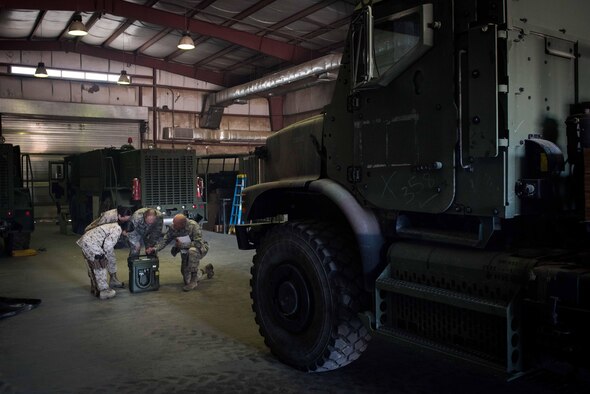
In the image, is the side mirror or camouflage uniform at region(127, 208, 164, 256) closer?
the side mirror

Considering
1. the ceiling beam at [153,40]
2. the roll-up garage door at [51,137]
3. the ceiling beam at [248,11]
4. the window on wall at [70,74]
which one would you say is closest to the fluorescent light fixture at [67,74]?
the window on wall at [70,74]

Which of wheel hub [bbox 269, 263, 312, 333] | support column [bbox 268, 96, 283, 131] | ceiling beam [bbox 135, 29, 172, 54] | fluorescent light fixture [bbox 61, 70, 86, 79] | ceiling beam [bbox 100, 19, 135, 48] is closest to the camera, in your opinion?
wheel hub [bbox 269, 263, 312, 333]

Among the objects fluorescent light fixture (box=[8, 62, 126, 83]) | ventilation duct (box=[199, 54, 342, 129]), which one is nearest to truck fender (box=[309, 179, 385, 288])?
ventilation duct (box=[199, 54, 342, 129])

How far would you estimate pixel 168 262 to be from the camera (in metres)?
10.5

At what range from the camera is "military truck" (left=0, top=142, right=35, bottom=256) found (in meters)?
11.4

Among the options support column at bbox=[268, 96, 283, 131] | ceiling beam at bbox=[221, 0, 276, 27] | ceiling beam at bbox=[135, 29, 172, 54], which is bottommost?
support column at bbox=[268, 96, 283, 131]

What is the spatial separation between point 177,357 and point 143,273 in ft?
10.1

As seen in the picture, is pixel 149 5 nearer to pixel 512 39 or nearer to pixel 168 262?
pixel 168 262

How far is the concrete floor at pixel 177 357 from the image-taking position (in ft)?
13.8

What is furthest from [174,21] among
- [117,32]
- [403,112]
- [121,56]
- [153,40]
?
[403,112]

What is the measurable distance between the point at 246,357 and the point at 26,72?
1874 cm

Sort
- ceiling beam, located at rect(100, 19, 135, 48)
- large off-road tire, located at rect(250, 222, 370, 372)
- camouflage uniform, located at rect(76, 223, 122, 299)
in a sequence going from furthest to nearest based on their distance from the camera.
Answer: ceiling beam, located at rect(100, 19, 135, 48)
camouflage uniform, located at rect(76, 223, 122, 299)
large off-road tire, located at rect(250, 222, 370, 372)

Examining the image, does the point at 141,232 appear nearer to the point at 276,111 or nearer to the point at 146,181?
the point at 146,181

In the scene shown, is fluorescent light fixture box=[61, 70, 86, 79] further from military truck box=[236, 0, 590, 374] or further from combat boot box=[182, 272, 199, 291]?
military truck box=[236, 0, 590, 374]
